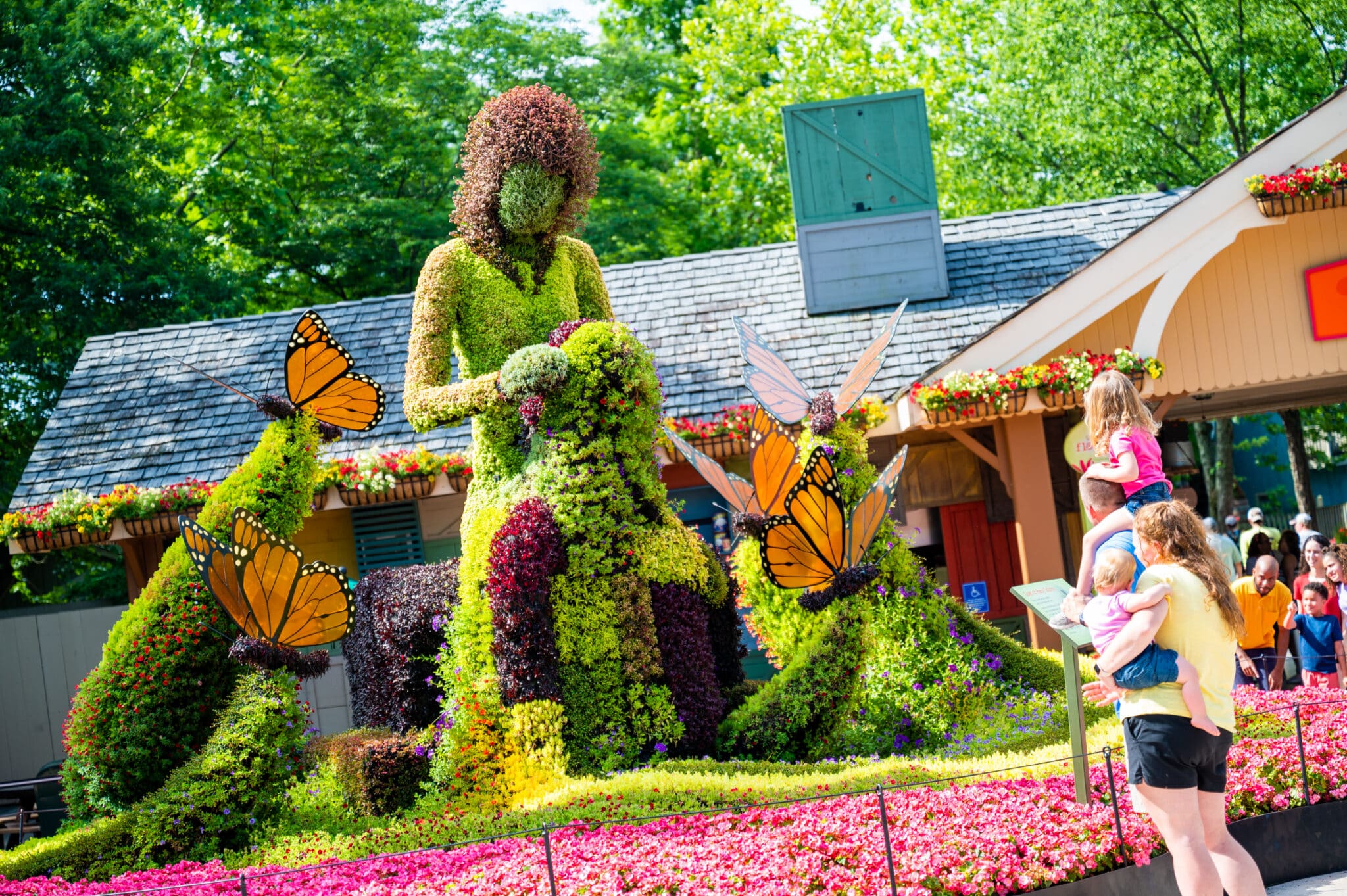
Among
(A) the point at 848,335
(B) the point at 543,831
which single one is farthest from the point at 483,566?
(A) the point at 848,335

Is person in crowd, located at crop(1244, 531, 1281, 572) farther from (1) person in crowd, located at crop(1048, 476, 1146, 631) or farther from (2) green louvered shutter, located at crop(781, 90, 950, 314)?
(1) person in crowd, located at crop(1048, 476, 1146, 631)

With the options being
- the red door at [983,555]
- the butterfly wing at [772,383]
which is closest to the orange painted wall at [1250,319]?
the red door at [983,555]

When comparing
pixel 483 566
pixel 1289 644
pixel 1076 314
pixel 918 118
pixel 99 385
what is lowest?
pixel 1289 644

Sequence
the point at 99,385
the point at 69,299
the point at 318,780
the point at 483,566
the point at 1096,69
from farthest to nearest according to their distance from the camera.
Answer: the point at 1096,69
the point at 69,299
the point at 99,385
the point at 318,780
the point at 483,566

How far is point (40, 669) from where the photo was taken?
13109 mm

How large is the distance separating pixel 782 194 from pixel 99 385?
15.2m

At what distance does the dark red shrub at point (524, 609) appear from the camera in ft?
22.6

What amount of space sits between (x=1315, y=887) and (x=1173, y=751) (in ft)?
6.64

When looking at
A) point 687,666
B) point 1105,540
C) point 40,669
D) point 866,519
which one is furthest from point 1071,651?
point 40,669

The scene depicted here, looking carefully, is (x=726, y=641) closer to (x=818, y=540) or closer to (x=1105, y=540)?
(x=818, y=540)

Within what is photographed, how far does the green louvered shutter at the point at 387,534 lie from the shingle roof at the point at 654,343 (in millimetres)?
705

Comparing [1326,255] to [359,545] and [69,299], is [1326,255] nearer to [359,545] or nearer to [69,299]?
[359,545]

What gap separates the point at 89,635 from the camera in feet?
43.0

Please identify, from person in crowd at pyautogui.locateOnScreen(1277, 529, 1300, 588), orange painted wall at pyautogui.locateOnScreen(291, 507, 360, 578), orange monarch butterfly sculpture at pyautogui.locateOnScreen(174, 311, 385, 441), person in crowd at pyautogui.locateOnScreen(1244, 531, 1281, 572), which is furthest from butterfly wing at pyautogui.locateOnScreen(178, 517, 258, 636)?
person in crowd at pyautogui.locateOnScreen(1277, 529, 1300, 588)
